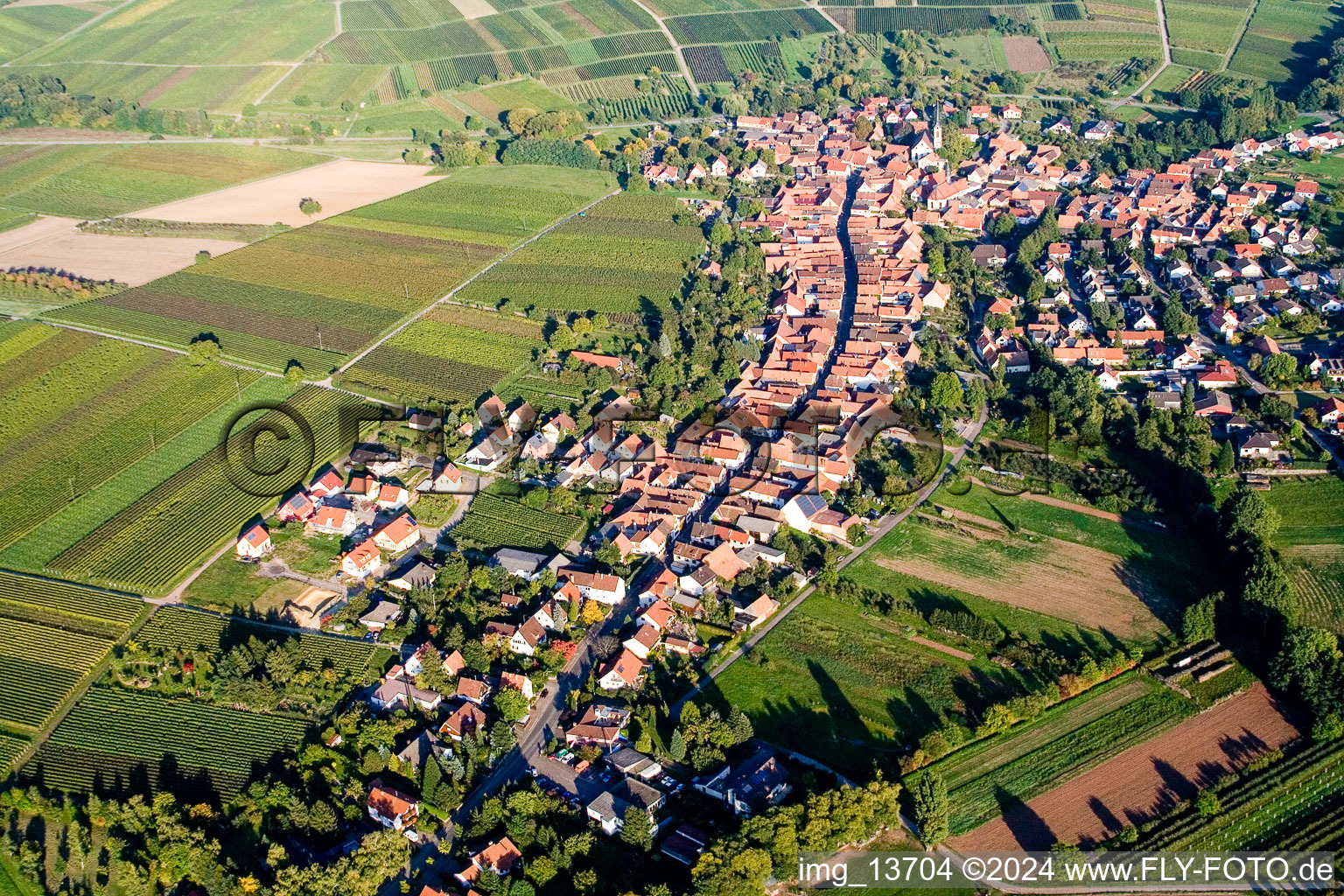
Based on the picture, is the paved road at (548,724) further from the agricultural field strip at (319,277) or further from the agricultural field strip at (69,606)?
the agricultural field strip at (319,277)

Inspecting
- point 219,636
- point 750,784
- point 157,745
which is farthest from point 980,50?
point 157,745

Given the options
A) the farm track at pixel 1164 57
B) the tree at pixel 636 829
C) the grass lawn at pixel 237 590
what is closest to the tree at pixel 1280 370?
the tree at pixel 636 829

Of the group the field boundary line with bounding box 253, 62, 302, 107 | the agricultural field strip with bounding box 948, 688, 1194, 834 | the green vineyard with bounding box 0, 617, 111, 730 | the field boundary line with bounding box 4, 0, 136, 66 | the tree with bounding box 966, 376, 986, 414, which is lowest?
the agricultural field strip with bounding box 948, 688, 1194, 834

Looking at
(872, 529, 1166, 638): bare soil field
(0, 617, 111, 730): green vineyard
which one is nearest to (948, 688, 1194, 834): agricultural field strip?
(872, 529, 1166, 638): bare soil field

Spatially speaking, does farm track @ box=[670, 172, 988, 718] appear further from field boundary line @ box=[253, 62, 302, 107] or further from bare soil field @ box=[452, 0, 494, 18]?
bare soil field @ box=[452, 0, 494, 18]

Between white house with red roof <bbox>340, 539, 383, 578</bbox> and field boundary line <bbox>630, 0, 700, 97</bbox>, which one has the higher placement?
field boundary line <bbox>630, 0, 700, 97</bbox>

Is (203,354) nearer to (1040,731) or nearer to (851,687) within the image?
(851,687)
